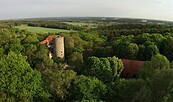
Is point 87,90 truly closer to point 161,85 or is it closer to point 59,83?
point 59,83

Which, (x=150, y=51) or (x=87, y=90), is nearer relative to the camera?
(x=87, y=90)

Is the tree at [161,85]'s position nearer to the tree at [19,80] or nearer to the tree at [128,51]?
the tree at [19,80]

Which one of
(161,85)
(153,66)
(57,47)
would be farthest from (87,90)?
(57,47)

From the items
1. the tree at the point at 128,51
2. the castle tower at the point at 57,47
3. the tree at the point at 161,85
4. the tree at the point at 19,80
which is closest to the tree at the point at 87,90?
the tree at the point at 19,80

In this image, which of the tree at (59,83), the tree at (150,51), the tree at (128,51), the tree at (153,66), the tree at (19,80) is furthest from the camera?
the tree at (128,51)

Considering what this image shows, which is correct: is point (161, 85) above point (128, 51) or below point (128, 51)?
above

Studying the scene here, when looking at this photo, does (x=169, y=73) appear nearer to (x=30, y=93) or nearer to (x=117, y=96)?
(x=117, y=96)

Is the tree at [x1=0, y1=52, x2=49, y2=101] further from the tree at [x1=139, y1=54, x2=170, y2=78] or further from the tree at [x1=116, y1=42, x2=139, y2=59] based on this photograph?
the tree at [x1=116, y1=42, x2=139, y2=59]

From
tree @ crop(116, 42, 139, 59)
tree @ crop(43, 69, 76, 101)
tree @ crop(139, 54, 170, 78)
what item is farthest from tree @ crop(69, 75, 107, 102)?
tree @ crop(116, 42, 139, 59)

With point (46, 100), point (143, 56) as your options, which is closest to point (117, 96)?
point (46, 100)
